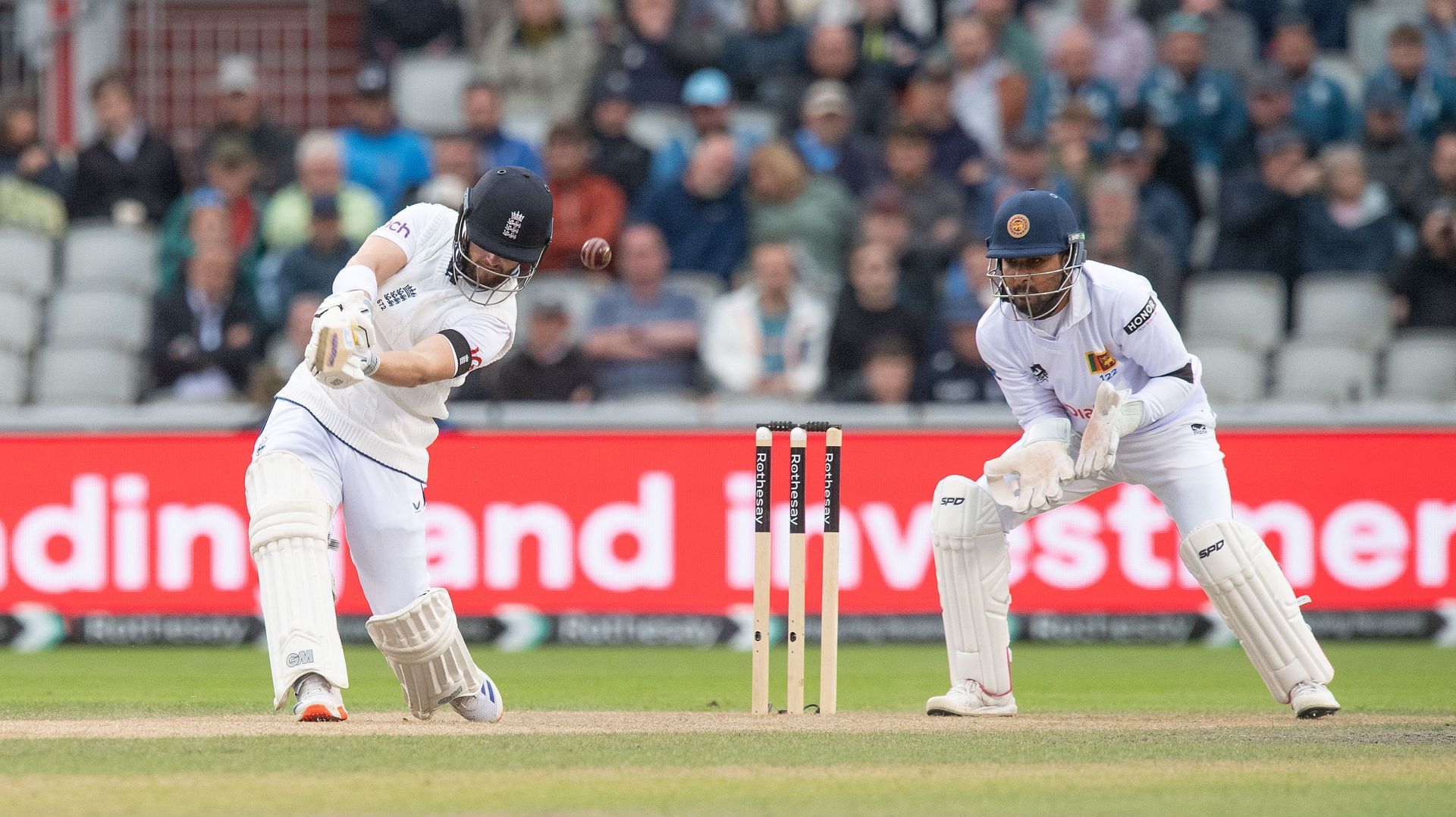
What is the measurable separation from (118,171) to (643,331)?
14.4 feet

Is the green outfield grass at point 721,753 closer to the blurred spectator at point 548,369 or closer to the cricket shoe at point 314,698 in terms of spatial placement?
the cricket shoe at point 314,698

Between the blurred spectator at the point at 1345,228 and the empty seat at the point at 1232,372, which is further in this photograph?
the blurred spectator at the point at 1345,228

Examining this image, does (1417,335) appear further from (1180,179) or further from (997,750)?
(997,750)

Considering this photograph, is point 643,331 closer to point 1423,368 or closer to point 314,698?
point 1423,368

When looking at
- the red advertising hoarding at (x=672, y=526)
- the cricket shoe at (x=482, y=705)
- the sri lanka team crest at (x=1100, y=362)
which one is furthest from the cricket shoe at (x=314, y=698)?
the red advertising hoarding at (x=672, y=526)

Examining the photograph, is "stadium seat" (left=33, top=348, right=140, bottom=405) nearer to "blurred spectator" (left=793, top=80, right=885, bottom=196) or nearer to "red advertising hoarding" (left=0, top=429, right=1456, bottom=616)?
"red advertising hoarding" (left=0, top=429, right=1456, bottom=616)

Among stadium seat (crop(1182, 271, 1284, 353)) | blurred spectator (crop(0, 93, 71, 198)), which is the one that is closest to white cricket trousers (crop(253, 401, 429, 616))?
stadium seat (crop(1182, 271, 1284, 353))

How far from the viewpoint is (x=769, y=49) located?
49.5 ft

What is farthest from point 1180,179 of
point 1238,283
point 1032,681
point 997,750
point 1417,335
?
point 997,750

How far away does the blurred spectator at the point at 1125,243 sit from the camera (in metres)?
13.1

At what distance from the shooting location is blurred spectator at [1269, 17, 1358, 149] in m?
14.6

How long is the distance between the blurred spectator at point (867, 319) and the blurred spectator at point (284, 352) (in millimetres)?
3331

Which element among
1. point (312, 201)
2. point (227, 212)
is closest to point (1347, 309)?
point (312, 201)

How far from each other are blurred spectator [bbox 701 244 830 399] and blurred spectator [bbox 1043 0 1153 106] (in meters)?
3.62
